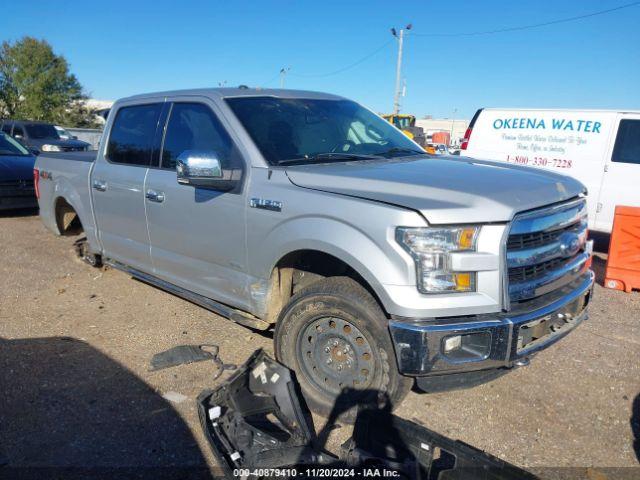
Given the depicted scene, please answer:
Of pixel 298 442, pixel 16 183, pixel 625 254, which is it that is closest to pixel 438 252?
pixel 298 442

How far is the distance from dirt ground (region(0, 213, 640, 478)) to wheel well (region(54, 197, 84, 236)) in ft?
3.34

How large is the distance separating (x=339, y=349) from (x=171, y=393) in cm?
122

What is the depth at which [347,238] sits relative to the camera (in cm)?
276

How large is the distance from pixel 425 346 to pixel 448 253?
481 millimetres

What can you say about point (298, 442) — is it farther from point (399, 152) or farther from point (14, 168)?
point (14, 168)

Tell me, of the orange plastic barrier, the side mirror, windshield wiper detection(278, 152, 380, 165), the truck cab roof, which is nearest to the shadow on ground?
the side mirror

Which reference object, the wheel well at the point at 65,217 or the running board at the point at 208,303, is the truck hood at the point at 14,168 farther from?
the running board at the point at 208,303

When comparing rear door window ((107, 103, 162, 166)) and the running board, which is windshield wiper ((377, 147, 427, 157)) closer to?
the running board

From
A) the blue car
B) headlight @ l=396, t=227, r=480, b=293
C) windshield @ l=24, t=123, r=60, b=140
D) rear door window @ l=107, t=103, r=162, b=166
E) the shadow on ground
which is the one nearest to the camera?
headlight @ l=396, t=227, r=480, b=293

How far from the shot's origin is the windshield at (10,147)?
9.76 meters

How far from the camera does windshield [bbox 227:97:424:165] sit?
3.52 metres

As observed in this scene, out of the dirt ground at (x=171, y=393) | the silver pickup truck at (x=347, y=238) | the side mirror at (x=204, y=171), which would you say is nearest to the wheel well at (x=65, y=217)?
the dirt ground at (x=171, y=393)

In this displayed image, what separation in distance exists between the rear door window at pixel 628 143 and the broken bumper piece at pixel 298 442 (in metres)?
6.79

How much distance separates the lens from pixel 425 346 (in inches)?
100
